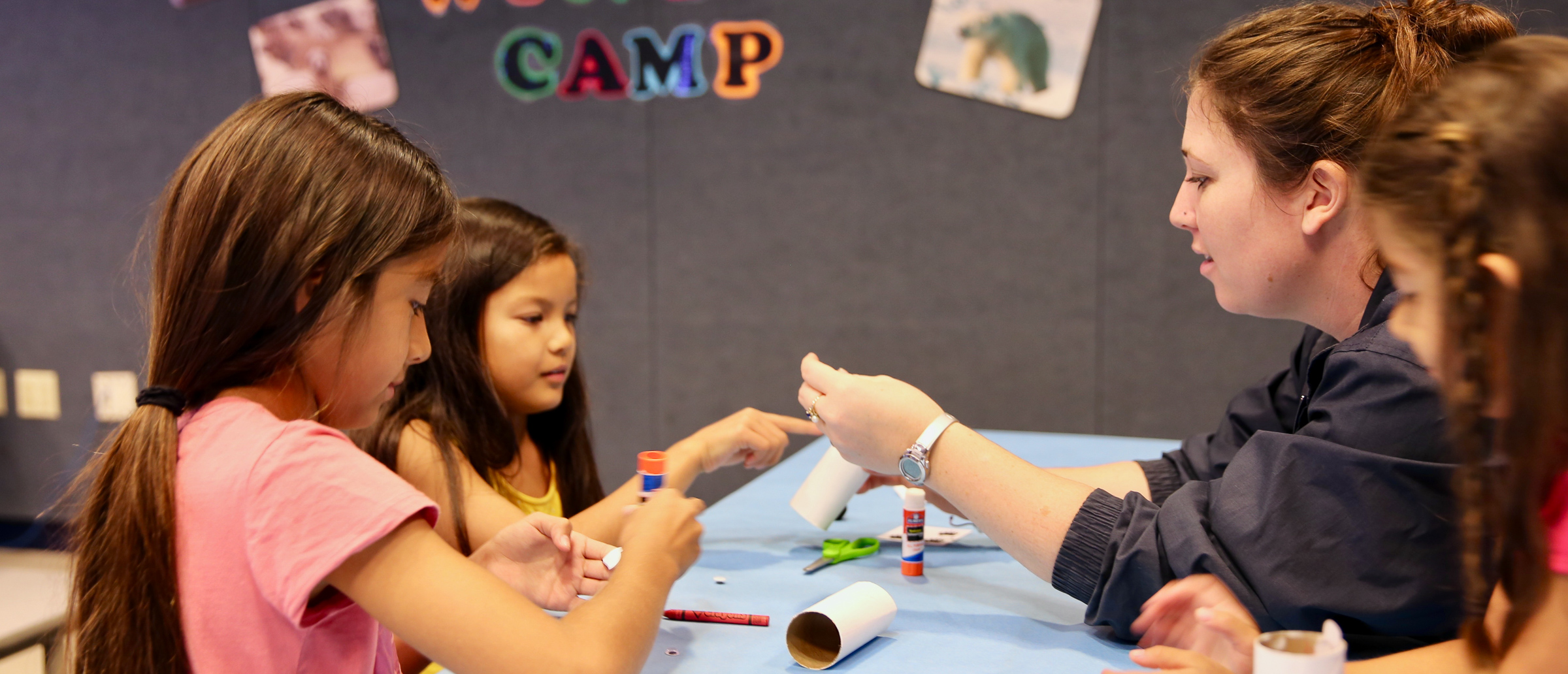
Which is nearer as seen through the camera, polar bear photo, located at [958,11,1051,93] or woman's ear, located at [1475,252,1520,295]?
woman's ear, located at [1475,252,1520,295]

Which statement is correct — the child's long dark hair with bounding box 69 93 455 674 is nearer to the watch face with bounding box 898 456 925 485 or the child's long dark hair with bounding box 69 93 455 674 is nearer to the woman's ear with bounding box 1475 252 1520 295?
the watch face with bounding box 898 456 925 485

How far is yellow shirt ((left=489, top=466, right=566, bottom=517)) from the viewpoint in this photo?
157 centimetres

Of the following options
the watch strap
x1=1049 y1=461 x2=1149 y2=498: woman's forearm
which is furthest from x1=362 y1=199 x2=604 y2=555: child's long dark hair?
x1=1049 y1=461 x2=1149 y2=498: woman's forearm

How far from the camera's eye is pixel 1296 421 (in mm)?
1055

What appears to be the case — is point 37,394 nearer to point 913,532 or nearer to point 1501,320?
point 913,532

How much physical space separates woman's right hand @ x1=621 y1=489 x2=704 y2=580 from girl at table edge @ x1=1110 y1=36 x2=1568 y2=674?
44 centimetres

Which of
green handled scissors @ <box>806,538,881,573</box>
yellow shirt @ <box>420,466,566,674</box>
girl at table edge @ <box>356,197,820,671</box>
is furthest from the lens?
yellow shirt @ <box>420,466,566,674</box>

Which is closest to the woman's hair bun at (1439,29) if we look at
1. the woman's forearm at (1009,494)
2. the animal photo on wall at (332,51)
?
the woman's forearm at (1009,494)

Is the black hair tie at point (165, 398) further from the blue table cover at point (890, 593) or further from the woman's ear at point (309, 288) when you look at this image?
the blue table cover at point (890, 593)

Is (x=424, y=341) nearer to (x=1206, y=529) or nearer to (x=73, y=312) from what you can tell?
(x=1206, y=529)

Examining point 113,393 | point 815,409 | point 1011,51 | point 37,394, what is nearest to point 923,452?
point 815,409

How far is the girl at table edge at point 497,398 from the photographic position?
143cm

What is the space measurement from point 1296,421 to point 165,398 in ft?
A: 3.54

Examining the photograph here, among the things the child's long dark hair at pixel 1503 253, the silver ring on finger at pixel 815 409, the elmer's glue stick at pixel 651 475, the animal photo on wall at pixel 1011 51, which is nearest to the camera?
the child's long dark hair at pixel 1503 253
